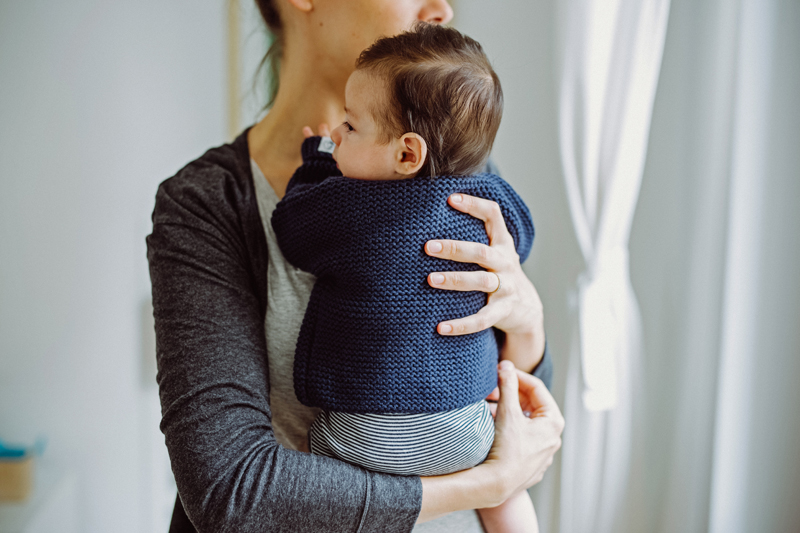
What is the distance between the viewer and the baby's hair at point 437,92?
83 cm

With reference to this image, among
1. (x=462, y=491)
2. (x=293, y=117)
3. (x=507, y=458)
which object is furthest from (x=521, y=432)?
(x=293, y=117)

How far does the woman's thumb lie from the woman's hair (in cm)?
88

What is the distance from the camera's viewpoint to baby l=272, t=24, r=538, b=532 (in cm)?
83

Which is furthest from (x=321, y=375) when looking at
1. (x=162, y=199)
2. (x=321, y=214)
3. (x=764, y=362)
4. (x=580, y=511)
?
(x=580, y=511)

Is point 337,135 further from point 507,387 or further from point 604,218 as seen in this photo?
point 604,218

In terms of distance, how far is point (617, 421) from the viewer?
1.67 m

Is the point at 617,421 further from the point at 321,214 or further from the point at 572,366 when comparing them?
the point at 321,214

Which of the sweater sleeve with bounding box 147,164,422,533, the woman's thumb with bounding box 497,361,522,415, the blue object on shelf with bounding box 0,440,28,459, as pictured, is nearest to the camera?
the sweater sleeve with bounding box 147,164,422,533

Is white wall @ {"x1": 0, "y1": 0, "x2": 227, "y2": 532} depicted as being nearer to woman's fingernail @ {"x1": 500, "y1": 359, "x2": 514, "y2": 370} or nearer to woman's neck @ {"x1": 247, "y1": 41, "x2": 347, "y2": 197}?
woman's neck @ {"x1": 247, "y1": 41, "x2": 347, "y2": 197}

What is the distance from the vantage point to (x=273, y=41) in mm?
1256

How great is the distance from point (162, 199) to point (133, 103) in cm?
155

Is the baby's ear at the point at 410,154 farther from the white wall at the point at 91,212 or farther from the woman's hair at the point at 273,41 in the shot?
the white wall at the point at 91,212

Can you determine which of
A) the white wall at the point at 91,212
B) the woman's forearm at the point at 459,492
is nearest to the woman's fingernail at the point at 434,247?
the woman's forearm at the point at 459,492

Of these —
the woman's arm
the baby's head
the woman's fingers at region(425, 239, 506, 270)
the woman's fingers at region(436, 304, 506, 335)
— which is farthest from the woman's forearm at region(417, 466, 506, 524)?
the baby's head
